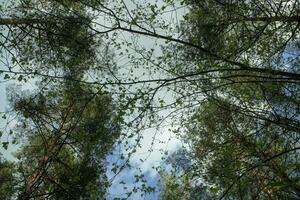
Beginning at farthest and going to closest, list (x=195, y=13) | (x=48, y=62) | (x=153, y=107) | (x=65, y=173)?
(x=65, y=173) < (x=48, y=62) < (x=195, y=13) < (x=153, y=107)

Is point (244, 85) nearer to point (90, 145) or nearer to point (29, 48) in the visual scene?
point (90, 145)

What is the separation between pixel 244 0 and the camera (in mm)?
8039

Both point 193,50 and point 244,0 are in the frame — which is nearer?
point 244,0

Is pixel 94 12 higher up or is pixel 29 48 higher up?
pixel 29 48

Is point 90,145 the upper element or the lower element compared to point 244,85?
lower

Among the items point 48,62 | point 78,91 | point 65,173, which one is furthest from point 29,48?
point 65,173

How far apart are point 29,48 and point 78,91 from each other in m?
2.17

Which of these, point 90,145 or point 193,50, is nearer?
point 90,145

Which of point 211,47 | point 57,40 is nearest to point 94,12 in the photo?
point 57,40

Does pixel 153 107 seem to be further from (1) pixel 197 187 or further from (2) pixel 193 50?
(1) pixel 197 187

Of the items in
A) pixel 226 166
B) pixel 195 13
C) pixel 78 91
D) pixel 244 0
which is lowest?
pixel 226 166

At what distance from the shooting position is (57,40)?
9766 mm

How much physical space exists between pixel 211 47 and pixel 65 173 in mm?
6048

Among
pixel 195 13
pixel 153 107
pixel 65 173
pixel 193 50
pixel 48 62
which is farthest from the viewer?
pixel 65 173
